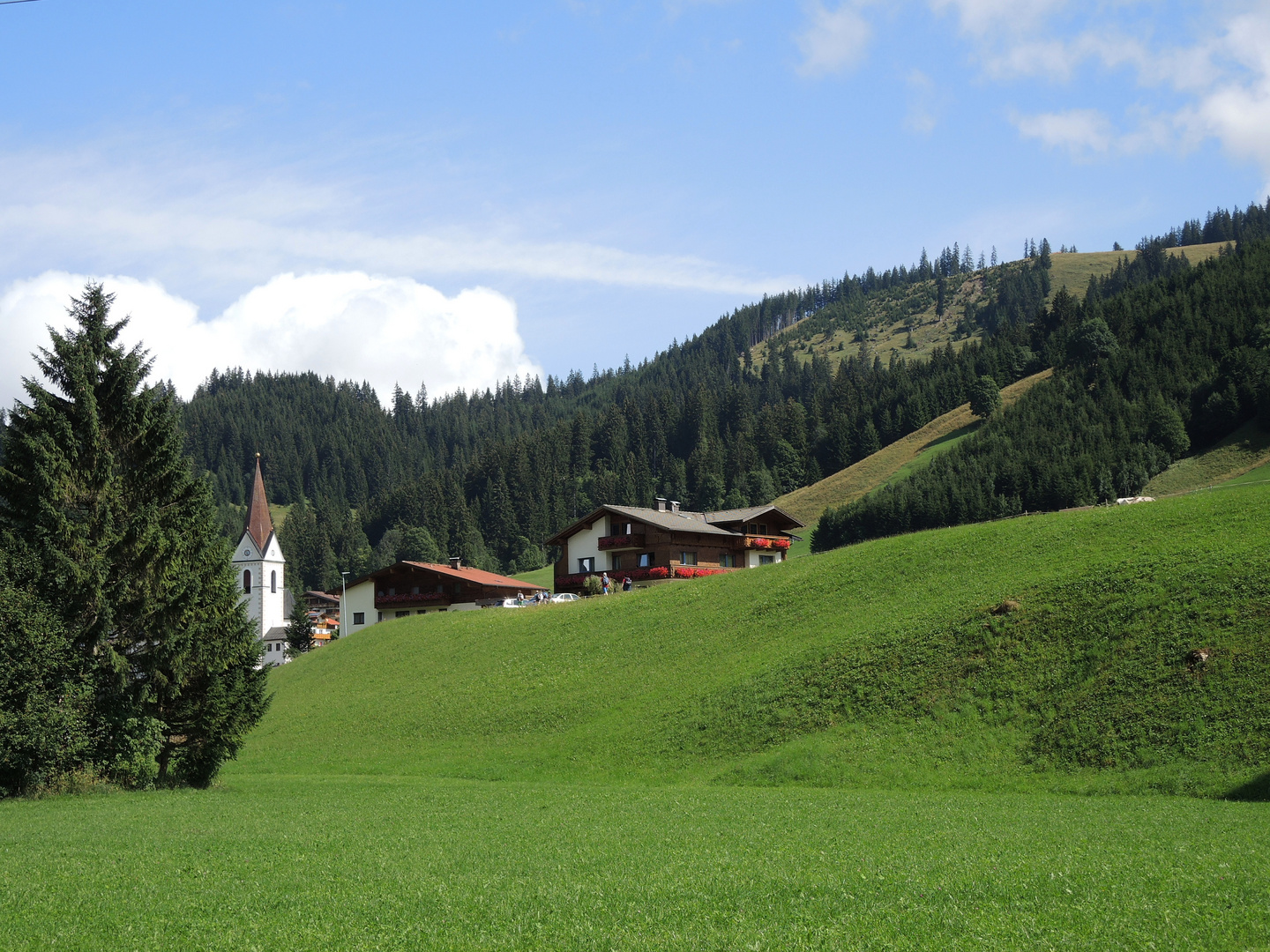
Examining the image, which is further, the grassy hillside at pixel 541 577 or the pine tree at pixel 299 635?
the grassy hillside at pixel 541 577

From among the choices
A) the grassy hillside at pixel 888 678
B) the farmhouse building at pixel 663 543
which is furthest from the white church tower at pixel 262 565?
the grassy hillside at pixel 888 678

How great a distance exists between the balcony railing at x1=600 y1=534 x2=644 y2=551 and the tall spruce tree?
44.1 meters

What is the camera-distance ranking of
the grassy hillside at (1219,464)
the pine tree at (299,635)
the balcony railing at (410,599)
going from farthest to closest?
the grassy hillside at (1219,464) < the pine tree at (299,635) < the balcony railing at (410,599)

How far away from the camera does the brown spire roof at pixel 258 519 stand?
113 m

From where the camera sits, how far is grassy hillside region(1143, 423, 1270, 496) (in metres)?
102

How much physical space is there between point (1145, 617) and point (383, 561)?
151 meters

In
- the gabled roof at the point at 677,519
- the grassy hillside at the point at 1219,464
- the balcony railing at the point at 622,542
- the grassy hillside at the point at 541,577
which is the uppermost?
the grassy hillside at the point at 1219,464

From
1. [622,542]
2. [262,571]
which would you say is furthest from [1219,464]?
[262,571]

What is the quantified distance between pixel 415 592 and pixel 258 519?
1491 inches

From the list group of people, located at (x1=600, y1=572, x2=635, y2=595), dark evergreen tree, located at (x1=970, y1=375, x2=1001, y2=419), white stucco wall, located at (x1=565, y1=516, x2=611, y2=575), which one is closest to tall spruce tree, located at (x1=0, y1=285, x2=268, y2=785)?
group of people, located at (x1=600, y1=572, x2=635, y2=595)

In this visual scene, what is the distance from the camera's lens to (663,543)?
250 feet

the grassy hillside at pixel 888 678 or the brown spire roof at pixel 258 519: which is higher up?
the brown spire roof at pixel 258 519

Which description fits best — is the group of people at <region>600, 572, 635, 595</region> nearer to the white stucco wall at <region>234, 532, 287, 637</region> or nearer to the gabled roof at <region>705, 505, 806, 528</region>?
the gabled roof at <region>705, 505, 806, 528</region>

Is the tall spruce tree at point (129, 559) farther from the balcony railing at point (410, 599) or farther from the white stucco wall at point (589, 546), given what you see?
the balcony railing at point (410, 599)
